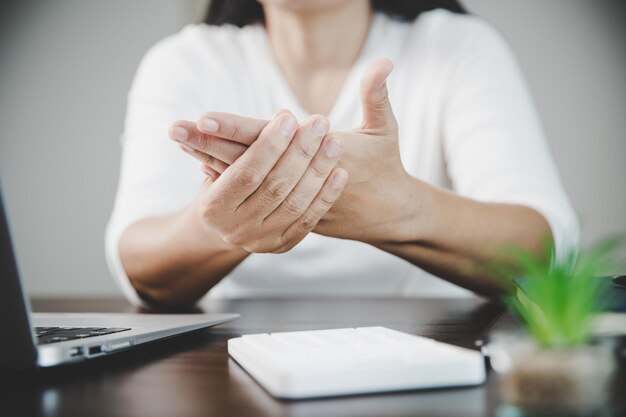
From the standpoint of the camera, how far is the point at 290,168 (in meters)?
0.59

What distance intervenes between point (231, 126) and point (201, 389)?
244 millimetres

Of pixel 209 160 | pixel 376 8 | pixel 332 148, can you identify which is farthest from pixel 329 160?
pixel 376 8

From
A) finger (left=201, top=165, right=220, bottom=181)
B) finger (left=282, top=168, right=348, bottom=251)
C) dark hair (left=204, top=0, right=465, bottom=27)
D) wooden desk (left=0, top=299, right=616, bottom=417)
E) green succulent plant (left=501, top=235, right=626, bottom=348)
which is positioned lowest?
wooden desk (left=0, top=299, right=616, bottom=417)

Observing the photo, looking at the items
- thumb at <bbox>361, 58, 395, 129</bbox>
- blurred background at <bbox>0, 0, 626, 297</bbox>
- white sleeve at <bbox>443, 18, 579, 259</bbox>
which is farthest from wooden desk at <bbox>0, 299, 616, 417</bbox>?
blurred background at <bbox>0, 0, 626, 297</bbox>

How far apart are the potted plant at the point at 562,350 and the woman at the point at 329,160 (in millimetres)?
287

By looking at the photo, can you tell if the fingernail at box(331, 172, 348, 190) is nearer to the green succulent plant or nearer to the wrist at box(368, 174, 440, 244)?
the wrist at box(368, 174, 440, 244)

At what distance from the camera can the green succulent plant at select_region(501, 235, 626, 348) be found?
0.32 meters

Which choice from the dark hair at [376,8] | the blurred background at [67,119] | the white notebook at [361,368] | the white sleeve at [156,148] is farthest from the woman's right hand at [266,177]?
the blurred background at [67,119]

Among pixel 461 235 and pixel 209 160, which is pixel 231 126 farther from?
pixel 461 235

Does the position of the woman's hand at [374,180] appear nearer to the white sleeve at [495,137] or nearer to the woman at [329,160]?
the woman at [329,160]

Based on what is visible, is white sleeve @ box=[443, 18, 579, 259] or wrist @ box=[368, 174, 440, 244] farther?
white sleeve @ box=[443, 18, 579, 259]

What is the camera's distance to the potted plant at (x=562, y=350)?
0.30 m

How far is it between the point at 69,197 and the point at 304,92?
150 cm

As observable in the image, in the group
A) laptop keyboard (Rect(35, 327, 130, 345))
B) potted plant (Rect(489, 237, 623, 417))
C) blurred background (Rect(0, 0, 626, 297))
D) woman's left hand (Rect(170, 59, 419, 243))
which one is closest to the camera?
potted plant (Rect(489, 237, 623, 417))
